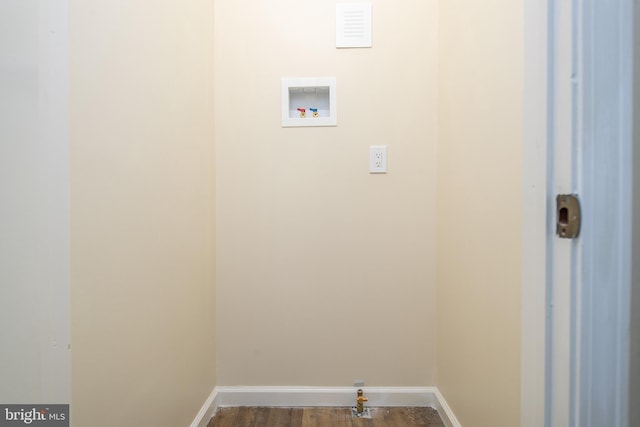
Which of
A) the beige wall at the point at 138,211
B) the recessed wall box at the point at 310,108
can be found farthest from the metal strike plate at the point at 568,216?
the recessed wall box at the point at 310,108

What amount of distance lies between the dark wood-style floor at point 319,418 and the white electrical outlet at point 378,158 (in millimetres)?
1074

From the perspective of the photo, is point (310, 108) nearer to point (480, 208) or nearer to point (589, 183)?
point (480, 208)

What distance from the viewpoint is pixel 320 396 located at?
136 cm

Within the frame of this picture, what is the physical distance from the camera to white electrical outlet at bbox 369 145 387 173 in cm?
135

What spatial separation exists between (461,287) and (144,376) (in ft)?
3.54

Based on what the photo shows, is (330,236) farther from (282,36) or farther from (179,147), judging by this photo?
(282,36)

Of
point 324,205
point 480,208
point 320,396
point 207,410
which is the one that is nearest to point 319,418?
point 320,396

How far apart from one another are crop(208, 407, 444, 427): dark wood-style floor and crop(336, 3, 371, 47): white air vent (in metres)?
1.63

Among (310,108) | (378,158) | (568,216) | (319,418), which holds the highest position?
(310,108)

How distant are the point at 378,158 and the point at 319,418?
1159 mm

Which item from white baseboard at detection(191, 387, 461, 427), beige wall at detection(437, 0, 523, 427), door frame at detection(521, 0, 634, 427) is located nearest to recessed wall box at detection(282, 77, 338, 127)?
beige wall at detection(437, 0, 523, 427)

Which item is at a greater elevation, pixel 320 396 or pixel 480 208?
pixel 480 208

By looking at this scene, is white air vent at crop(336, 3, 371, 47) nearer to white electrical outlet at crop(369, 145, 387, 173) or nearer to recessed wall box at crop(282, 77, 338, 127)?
recessed wall box at crop(282, 77, 338, 127)

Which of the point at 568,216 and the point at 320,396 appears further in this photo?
the point at 320,396
